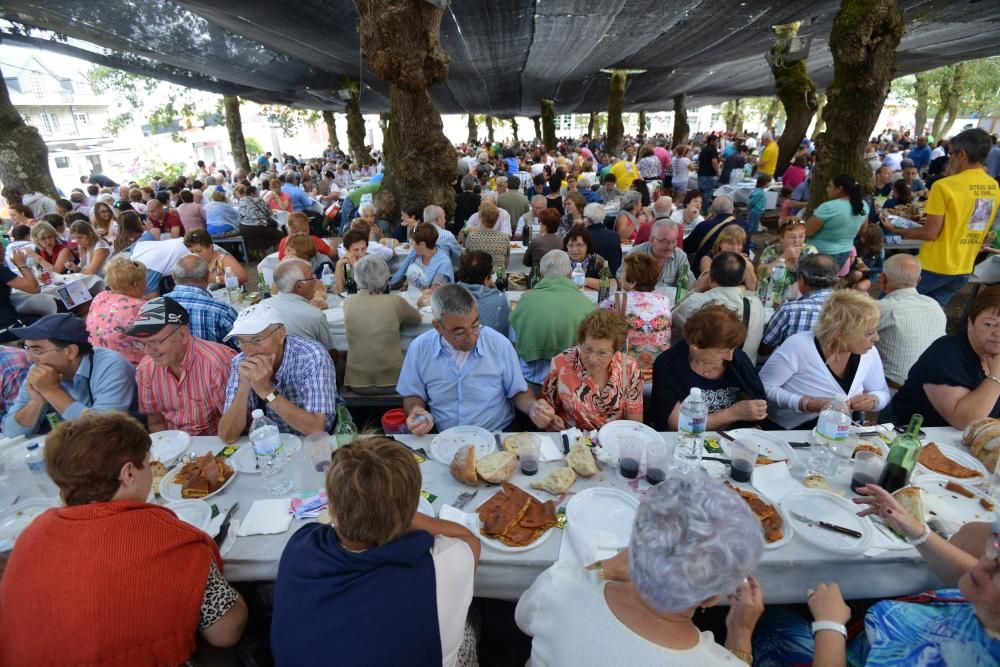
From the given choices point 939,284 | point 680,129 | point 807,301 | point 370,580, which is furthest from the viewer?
point 680,129

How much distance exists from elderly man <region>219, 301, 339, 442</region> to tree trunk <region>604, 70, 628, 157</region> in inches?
603

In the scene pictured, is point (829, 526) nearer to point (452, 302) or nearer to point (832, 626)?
point (832, 626)

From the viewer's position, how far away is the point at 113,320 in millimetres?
3480

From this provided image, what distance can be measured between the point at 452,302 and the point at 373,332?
1.15 metres

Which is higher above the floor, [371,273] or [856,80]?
[856,80]

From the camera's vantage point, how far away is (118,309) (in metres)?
3.48

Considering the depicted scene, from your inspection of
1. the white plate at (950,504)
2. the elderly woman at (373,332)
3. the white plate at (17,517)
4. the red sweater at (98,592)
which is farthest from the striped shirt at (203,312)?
the white plate at (950,504)

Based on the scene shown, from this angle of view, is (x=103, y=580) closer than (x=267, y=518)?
Yes

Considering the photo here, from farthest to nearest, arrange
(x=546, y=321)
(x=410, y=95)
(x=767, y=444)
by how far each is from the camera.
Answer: (x=410, y=95)
(x=546, y=321)
(x=767, y=444)

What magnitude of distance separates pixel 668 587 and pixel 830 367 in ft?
7.22

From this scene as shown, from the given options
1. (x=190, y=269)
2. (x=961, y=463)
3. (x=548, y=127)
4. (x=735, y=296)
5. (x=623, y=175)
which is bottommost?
(x=961, y=463)

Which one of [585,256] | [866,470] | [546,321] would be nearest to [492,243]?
[585,256]

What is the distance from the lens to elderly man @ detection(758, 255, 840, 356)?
3.32m

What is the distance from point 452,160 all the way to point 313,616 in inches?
283
